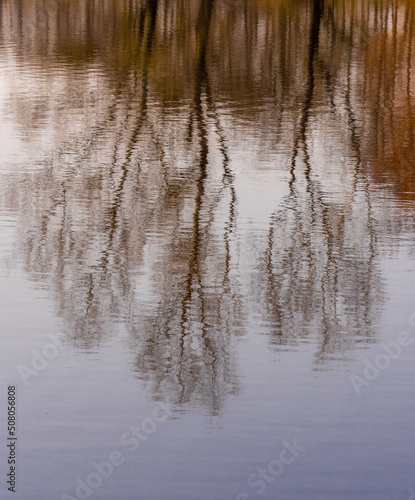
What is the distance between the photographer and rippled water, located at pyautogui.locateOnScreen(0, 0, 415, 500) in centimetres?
991

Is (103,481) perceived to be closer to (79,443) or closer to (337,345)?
(79,443)

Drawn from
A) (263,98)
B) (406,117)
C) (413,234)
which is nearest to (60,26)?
(263,98)

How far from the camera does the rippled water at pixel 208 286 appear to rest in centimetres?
991

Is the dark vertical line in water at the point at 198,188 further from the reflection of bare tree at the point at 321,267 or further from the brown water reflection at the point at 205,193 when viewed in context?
the reflection of bare tree at the point at 321,267

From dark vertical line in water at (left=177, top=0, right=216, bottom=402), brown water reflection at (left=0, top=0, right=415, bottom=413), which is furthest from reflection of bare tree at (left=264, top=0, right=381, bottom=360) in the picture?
dark vertical line in water at (left=177, top=0, right=216, bottom=402)

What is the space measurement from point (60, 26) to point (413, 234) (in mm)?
39938

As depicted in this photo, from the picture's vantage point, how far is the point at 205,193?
20.6 metres

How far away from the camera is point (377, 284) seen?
15156mm

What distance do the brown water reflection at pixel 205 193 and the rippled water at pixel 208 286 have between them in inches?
2.2

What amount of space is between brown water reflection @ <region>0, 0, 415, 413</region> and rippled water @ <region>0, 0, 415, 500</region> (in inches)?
2.2

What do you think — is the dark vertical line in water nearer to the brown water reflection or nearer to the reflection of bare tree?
the brown water reflection

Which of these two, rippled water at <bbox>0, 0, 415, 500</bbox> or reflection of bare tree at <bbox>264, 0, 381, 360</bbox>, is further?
reflection of bare tree at <bbox>264, 0, 381, 360</bbox>

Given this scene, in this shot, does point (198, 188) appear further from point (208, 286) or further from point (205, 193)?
point (208, 286)

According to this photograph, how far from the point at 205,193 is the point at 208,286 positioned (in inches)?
223
